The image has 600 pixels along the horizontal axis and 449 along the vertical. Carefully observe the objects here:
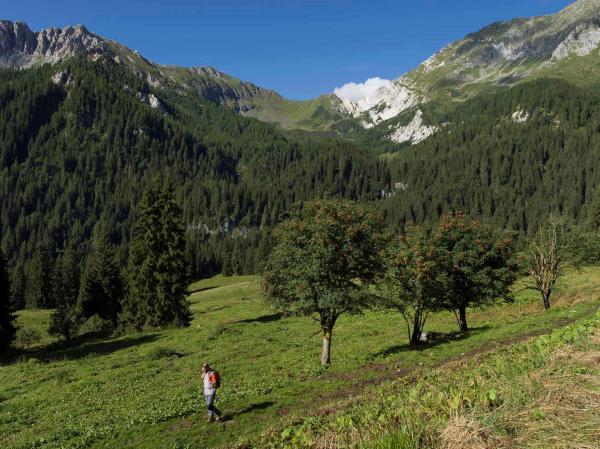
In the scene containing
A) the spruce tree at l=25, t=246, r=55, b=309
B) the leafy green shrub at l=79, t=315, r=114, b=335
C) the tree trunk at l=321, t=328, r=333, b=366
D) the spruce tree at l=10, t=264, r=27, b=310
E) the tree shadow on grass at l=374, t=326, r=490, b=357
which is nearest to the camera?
the tree trunk at l=321, t=328, r=333, b=366

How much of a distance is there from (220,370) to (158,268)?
29.8 metres

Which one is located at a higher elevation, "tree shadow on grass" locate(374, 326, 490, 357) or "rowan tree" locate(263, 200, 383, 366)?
"rowan tree" locate(263, 200, 383, 366)

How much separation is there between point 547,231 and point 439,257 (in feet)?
81.9

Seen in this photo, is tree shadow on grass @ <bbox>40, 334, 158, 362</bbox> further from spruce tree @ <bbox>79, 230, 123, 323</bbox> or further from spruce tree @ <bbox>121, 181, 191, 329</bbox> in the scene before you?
spruce tree @ <bbox>79, 230, 123, 323</bbox>

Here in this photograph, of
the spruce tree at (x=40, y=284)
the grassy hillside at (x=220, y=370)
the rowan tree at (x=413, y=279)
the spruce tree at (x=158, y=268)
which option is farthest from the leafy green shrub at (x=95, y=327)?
the spruce tree at (x=40, y=284)

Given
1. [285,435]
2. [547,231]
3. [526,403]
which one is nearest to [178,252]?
[547,231]

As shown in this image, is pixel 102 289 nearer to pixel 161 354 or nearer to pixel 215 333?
pixel 215 333

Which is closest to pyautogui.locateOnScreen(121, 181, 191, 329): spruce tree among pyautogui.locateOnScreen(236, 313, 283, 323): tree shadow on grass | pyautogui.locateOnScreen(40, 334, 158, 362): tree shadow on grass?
pyautogui.locateOnScreen(40, 334, 158, 362): tree shadow on grass

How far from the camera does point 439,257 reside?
3403 cm

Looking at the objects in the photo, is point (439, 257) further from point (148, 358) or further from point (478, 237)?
point (148, 358)

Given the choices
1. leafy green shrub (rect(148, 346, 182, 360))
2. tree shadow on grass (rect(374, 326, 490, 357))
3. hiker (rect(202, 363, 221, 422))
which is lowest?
leafy green shrub (rect(148, 346, 182, 360))

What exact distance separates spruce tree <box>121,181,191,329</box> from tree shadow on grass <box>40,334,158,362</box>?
19.4 feet

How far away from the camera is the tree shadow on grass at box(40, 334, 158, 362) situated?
45531mm

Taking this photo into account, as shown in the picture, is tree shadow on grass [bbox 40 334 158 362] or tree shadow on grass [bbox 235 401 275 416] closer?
tree shadow on grass [bbox 235 401 275 416]
